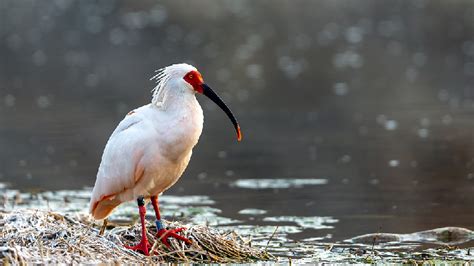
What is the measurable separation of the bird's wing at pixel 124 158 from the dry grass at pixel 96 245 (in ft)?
1.59

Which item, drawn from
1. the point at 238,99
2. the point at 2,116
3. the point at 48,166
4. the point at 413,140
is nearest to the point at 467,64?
the point at 238,99

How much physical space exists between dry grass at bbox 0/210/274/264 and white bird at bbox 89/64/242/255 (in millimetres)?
160

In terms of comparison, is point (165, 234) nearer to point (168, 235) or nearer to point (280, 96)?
point (168, 235)

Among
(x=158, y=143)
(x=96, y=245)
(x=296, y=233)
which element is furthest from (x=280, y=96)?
(x=96, y=245)

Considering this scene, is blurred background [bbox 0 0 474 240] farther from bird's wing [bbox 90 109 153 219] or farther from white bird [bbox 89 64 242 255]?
bird's wing [bbox 90 109 153 219]

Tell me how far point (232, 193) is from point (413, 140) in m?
5.24

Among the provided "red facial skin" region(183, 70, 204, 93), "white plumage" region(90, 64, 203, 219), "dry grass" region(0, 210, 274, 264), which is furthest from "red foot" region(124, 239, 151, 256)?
"red facial skin" region(183, 70, 204, 93)

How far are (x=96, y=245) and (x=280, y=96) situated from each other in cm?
1628

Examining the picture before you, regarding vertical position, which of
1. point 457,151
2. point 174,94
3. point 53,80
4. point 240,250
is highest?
point 53,80

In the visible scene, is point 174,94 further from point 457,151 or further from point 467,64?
point 467,64

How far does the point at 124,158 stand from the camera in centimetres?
1077

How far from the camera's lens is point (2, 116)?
24.5m

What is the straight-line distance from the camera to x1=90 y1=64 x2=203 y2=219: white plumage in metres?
10.5

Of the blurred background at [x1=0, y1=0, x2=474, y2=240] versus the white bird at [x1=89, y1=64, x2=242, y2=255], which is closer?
the white bird at [x1=89, y1=64, x2=242, y2=255]
